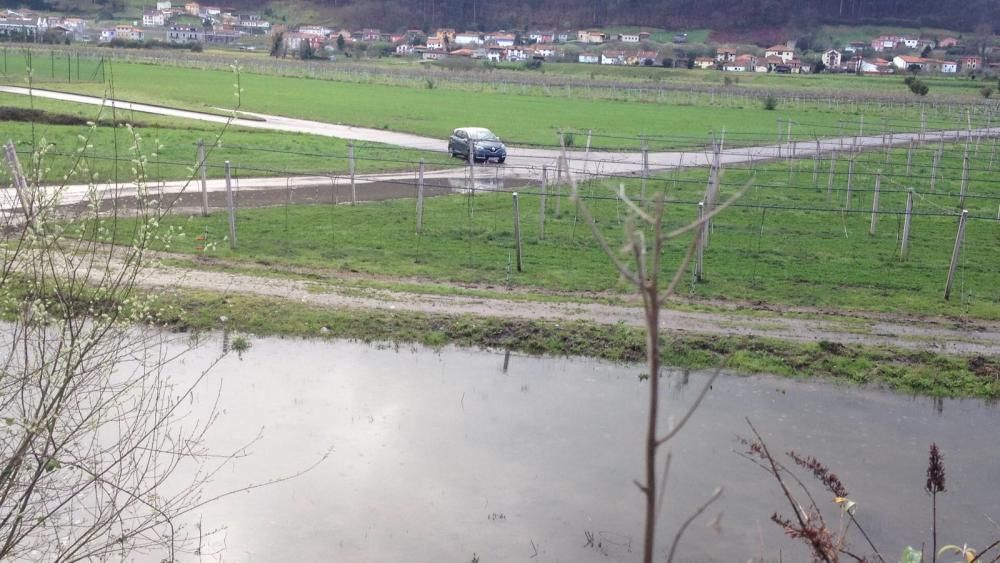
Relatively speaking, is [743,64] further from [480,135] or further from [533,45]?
[480,135]

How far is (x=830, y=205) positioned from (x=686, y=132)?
23677 millimetres

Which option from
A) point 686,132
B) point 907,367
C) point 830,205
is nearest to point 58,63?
point 686,132

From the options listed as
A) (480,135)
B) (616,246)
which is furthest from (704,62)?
(616,246)

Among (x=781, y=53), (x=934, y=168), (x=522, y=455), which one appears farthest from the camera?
(x=781, y=53)

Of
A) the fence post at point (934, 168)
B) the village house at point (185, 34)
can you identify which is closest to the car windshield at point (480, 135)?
the fence post at point (934, 168)

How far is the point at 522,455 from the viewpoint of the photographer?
1075 cm

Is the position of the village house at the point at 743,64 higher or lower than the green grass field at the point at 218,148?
higher

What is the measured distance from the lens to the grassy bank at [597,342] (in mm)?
13758

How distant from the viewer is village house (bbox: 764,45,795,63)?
140450 mm

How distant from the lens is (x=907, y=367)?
13.9 m

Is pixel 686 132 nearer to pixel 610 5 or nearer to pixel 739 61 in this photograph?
pixel 739 61

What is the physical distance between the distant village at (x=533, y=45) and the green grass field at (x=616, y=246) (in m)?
94.3

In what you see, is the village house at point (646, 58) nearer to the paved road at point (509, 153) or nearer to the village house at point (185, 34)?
the village house at point (185, 34)

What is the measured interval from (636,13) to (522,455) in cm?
18011
